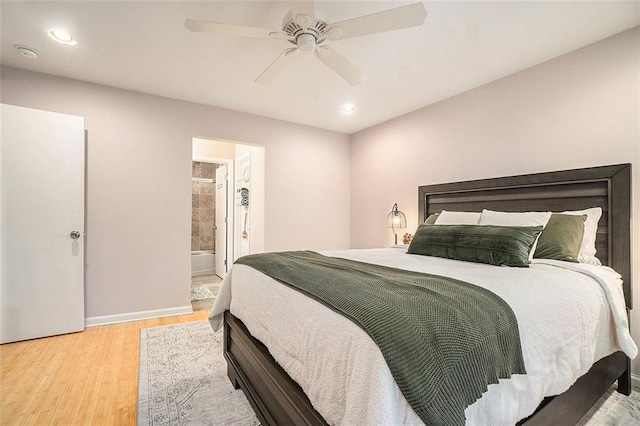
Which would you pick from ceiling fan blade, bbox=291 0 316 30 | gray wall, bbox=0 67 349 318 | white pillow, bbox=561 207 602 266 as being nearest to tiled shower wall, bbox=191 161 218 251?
gray wall, bbox=0 67 349 318

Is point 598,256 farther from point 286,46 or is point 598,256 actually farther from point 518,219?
point 286,46

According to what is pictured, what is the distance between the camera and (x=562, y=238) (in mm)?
2094

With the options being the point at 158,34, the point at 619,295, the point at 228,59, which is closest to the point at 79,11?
the point at 158,34

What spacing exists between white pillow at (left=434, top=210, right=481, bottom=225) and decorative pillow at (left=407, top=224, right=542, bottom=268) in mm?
304

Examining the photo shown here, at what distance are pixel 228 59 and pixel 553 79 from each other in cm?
278

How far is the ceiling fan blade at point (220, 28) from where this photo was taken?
1.71m

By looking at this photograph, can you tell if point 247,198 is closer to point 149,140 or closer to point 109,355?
point 149,140

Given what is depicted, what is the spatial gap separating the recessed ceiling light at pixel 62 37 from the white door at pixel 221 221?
130 inches

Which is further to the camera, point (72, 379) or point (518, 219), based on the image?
point (518, 219)

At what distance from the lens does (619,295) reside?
187 cm

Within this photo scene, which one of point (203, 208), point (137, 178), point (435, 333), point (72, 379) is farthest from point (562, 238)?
point (203, 208)

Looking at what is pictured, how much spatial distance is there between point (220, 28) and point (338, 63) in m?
0.81

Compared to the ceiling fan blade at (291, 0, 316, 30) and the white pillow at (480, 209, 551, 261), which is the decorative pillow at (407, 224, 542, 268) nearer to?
the white pillow at (480, 209, 551, 261)

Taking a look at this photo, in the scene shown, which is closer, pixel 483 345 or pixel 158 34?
pixel 483 345
